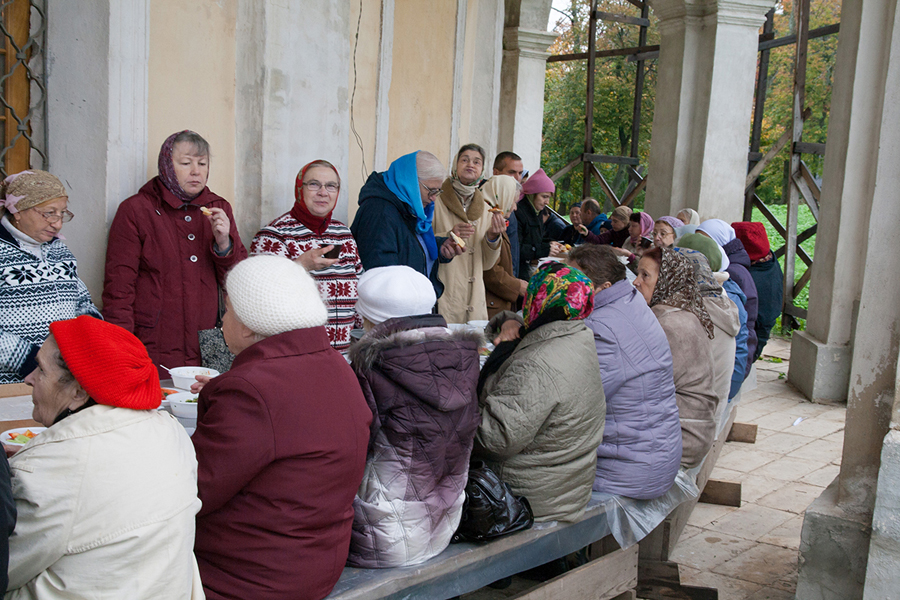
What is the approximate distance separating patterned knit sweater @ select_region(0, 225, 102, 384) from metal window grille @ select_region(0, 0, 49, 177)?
3.13 feet

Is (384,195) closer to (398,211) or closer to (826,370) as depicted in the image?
(398,211)

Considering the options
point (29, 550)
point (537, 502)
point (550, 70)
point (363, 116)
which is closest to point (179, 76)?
point (363, 116)

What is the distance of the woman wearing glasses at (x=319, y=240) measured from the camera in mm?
4035

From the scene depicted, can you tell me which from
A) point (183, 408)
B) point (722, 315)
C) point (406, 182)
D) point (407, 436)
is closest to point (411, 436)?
point (407, 436)

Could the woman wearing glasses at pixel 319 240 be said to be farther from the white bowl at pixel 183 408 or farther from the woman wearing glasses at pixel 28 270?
the white bowl at pixel 183 408

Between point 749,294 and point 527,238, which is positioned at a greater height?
point 527,238

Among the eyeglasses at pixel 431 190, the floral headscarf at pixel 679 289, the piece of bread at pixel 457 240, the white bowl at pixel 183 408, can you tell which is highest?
the eyeglasses at pixel 431 190

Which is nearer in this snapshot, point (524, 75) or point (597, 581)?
point (597, 581)

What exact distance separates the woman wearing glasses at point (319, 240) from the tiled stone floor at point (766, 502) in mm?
2157

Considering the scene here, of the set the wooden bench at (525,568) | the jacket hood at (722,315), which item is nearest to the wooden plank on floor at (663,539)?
the wooden bench at (525,568)

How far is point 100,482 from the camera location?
1.65 metres

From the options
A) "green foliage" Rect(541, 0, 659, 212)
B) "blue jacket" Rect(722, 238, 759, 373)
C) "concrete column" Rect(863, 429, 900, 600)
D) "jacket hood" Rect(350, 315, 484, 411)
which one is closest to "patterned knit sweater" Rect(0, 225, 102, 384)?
"jacket hood" Rect(350, 315, 484, 411)

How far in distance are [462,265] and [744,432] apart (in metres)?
2.80

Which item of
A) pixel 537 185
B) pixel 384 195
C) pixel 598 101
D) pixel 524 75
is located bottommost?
pixel 384 195
